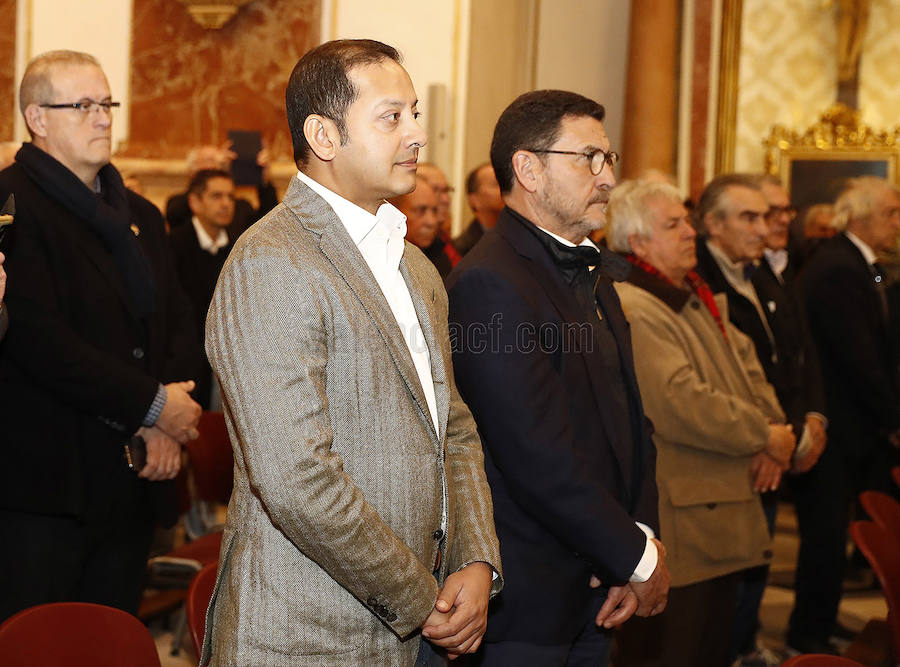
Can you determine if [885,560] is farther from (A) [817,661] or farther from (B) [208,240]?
(B) [208,240]

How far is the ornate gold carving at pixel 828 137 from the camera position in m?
8.44

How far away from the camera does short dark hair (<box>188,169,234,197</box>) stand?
227 inches

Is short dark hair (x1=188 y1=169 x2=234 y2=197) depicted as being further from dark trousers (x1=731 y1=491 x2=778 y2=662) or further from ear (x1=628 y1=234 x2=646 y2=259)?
dark trousers (x1=731 y1=491 x2=778 y2=662)

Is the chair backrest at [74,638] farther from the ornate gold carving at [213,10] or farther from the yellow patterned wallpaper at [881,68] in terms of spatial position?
the yellow patterned wallpaper at [881,68]

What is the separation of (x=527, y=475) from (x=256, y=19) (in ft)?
20.8

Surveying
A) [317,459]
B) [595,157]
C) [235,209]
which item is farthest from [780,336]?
[235,209]

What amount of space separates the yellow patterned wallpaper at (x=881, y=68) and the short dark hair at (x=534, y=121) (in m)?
6.99

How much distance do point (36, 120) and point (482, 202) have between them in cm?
280

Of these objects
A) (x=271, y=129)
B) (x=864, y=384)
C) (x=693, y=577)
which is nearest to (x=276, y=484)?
(x=693, y=577)

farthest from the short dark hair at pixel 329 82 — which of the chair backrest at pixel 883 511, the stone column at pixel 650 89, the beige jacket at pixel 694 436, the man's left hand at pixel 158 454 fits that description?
the stone column at pixel 650 89

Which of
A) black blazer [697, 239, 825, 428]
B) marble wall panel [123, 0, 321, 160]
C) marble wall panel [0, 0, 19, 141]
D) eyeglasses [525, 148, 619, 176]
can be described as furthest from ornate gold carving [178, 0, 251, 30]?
eyeglasses [525, 148, 619, 176]

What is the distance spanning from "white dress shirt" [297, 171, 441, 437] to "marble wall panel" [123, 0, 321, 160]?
5998 mm

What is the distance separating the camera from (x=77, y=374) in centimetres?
259

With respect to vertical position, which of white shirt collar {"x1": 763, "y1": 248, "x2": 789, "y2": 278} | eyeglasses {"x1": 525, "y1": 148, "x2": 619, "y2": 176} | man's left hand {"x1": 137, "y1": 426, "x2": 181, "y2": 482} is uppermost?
eyeglasses {"x1": 525, "y1": 148, "x2": 619, "y2": 176}
